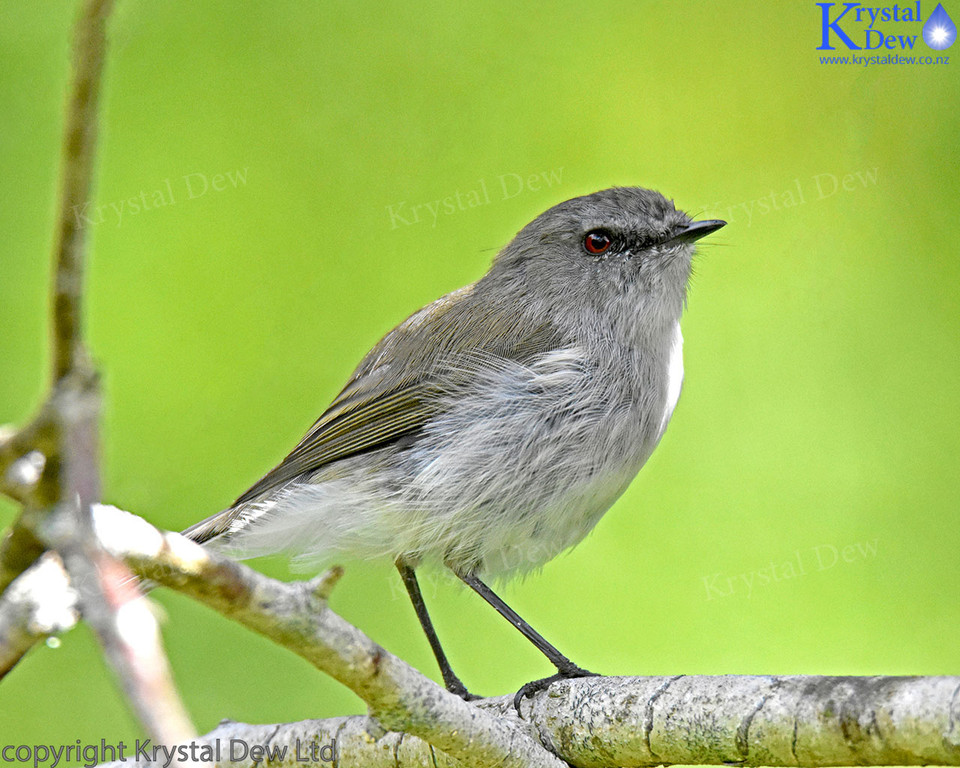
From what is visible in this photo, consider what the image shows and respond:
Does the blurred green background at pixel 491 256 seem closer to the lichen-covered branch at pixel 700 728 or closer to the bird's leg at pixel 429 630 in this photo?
the bird's leg at pixel 429 630

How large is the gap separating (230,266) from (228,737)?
6.46 ft

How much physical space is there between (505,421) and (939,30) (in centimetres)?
266

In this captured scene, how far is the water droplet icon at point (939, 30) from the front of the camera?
4.01 metres

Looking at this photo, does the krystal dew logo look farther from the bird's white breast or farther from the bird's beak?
the bird's white breast

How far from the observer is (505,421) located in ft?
9.70

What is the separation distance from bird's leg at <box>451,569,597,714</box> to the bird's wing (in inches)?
21.0

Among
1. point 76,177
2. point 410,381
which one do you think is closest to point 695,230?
point 410,381

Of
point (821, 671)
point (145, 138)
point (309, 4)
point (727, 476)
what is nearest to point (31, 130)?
point (145, 138)

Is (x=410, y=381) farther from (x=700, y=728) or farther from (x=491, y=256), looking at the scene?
(x=700, y=728)

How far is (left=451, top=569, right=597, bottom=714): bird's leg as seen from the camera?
261 cm

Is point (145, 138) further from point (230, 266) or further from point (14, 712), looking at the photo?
point (14, 712)

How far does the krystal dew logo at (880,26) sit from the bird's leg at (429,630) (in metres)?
2.89

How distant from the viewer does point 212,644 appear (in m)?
3.65

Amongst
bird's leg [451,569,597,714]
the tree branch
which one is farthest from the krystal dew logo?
the tree branch
